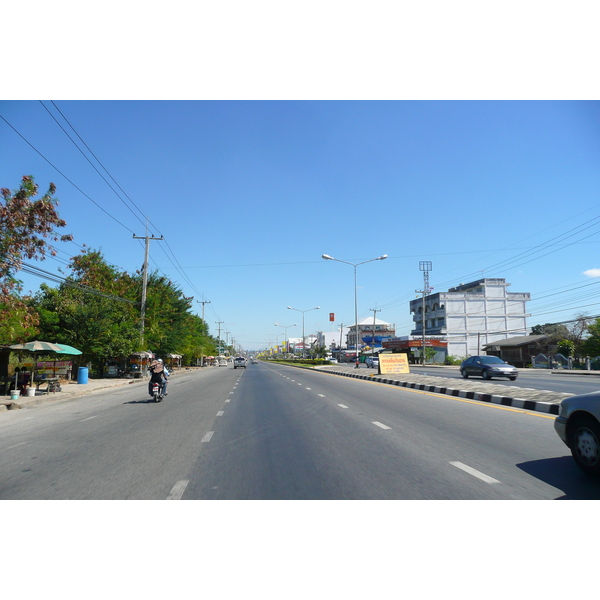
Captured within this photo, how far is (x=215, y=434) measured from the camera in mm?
9305

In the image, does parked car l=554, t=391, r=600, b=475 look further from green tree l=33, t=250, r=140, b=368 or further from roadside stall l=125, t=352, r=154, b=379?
roadside stall l=125, t=352, r=154, b=379

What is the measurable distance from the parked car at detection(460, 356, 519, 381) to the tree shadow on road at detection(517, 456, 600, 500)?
71.1ft

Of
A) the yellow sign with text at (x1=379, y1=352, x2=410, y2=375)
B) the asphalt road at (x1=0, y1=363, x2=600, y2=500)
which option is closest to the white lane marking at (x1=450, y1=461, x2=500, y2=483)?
the asphalt road at (x1=0, y1=363, x2=600, y2=500)

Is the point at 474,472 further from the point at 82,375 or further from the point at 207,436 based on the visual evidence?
the point at 82,375

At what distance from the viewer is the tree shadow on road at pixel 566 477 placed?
5.04 metres

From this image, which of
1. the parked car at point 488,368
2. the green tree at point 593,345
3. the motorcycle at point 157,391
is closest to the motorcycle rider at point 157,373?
the motorcycle at point 157,391

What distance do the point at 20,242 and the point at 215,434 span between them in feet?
39.6

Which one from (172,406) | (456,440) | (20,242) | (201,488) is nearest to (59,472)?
(201,488)

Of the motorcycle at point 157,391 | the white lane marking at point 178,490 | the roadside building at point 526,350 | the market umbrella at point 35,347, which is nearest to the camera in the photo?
the white lane marking at point 178,490

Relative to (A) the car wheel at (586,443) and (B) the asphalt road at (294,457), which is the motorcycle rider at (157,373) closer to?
(B) the asphalt road at (294,457)

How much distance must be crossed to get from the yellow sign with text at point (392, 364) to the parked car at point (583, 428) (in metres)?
25.9

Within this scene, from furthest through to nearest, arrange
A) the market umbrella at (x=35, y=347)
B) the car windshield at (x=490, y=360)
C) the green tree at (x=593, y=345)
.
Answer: the green tree at (x=593, y=345) < the car windshield at (x=490, y=360) < the market umbrella at (x=35, y=347)
